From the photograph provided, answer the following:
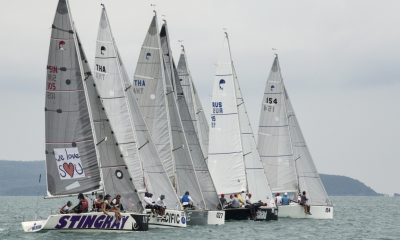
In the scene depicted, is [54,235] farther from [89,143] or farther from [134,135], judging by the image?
[134,135]

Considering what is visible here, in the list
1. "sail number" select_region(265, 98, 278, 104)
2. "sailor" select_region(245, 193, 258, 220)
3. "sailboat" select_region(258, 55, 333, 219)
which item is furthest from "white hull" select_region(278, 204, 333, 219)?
"sail number" select_region(265, 98, 278, 104)

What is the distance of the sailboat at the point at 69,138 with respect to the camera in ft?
123

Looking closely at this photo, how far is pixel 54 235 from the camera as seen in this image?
37.2 metres

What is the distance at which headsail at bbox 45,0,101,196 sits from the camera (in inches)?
1492

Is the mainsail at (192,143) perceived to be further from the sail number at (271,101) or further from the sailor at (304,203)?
the sail number at (271,101)

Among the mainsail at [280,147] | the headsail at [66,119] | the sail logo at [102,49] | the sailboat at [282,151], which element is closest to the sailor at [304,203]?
the sailboat at [282,151]

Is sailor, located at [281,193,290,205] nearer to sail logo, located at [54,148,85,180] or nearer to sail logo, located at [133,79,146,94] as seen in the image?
sail logo, located at [133,79,146,94]

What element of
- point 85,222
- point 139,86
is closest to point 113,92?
point 139,86

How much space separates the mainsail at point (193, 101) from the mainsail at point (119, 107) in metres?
13.2

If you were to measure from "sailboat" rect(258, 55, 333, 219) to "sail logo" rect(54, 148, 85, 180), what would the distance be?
25.1 m

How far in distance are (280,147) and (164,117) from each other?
15298 millimetres

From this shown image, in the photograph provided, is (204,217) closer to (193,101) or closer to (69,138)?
(69,138)

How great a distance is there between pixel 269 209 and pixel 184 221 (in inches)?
475

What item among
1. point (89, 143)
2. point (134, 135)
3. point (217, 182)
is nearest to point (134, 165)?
point (134, 135)
